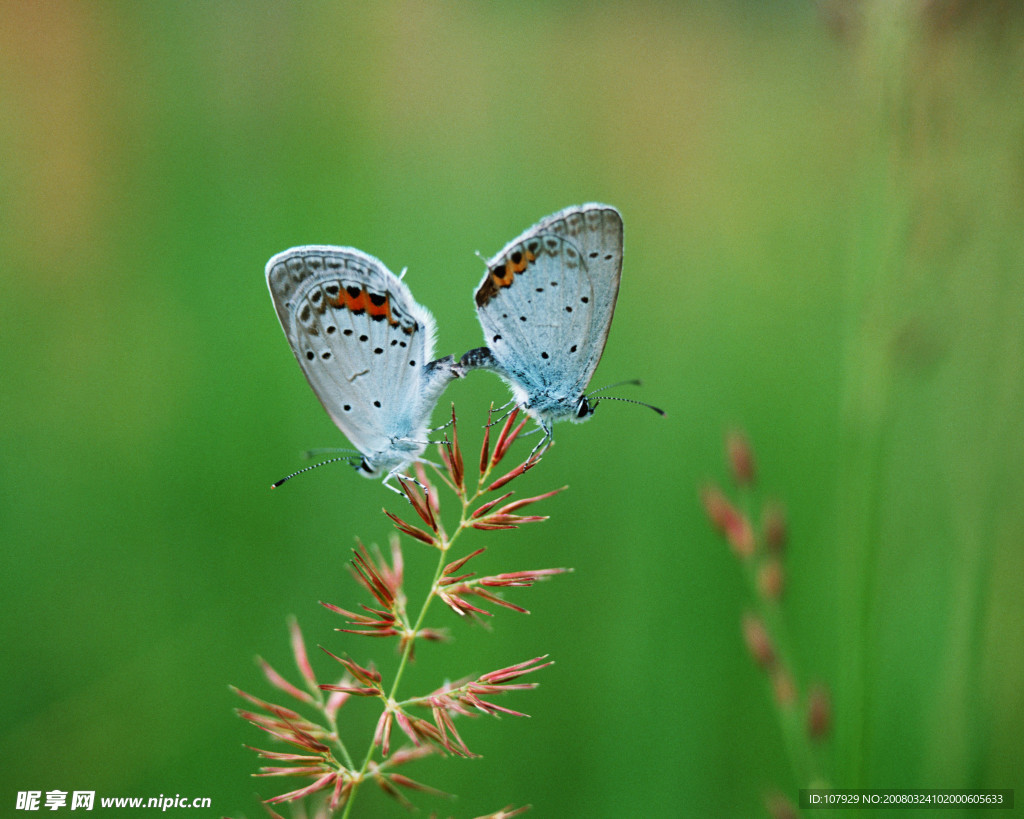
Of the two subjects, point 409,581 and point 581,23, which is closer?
point 409,581

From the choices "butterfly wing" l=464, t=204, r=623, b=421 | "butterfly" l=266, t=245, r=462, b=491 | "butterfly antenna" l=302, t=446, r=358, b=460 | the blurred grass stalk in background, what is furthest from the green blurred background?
"butterfly" l=266, t=245, r=462, b=491

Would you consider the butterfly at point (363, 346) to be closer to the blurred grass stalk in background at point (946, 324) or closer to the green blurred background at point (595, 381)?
the green blurred background at point (595, 381)

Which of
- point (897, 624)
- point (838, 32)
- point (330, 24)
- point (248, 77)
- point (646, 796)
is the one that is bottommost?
point (646, 796)

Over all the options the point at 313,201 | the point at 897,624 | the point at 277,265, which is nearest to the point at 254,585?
the point at 277,265

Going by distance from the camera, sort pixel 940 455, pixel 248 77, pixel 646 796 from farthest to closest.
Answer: pixel 248 77 → pixel 940 455 → pixel 646 796

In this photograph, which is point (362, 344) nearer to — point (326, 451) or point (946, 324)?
point (326, 451)

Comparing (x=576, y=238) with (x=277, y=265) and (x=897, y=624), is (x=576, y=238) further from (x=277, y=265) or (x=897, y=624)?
(x=897, y=624)

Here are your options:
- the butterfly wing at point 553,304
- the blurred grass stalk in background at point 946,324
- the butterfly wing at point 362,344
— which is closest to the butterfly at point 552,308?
the butterfly wing at point 553,304
